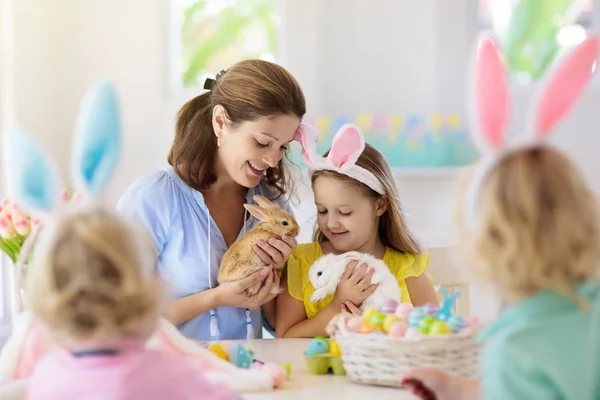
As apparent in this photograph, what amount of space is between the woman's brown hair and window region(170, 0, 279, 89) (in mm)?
1576

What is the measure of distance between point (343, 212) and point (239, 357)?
0.58 m

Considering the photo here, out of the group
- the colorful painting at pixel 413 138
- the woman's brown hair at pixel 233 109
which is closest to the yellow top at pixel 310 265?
the woman's brown hair at pixel 233 109

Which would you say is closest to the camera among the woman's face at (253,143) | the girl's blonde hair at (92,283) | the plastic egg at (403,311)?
the girl's blonde hair at (92,283)

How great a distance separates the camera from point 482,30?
11.3 ft

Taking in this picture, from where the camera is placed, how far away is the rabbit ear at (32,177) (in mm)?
920

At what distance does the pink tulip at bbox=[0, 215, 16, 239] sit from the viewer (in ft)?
5.87

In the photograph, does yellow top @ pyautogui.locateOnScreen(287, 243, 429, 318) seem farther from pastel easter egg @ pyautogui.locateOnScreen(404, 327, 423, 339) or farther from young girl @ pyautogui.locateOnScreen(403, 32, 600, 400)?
young girl @ pyautogui.locateOnScreen(403, 32, 600, 400)

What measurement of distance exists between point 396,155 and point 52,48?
1465 mm

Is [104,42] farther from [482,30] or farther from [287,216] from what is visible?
[287,216]

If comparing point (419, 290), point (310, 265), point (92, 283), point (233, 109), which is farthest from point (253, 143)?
point (92, 283)

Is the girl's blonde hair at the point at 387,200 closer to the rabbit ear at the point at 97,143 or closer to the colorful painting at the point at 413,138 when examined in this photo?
the rabbit ear at the point at 97,143

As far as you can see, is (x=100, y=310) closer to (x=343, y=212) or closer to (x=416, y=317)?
(x=416, y=317)

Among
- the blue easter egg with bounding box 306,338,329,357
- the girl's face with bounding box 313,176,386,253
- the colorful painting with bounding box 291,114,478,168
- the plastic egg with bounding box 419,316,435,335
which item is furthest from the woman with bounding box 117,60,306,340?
the colorful painting with bounding box 291,114,478,168

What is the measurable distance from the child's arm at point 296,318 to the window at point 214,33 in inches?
71.6
